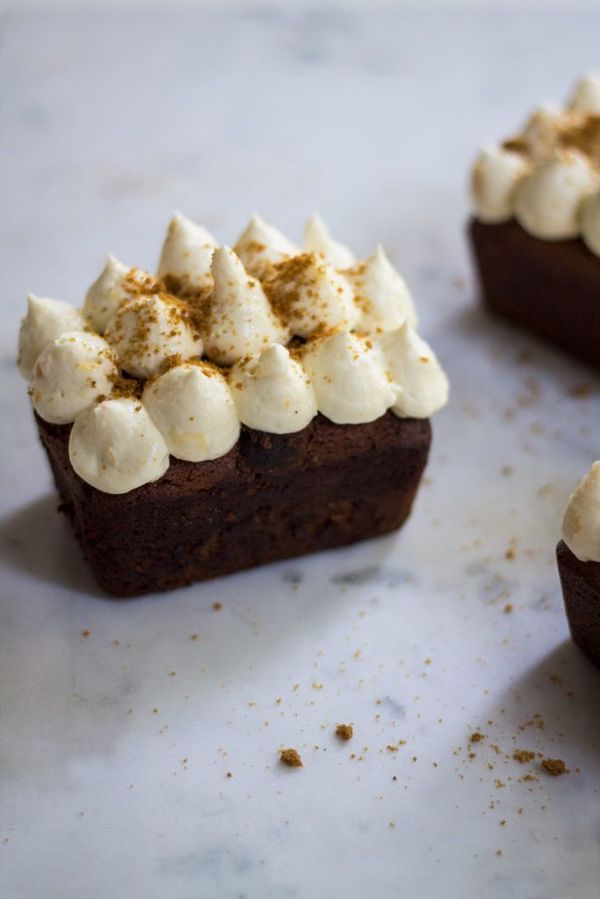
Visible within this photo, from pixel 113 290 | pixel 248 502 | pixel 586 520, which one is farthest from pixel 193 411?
pixel 586 520

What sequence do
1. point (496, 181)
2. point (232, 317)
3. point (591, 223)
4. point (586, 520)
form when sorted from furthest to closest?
point (496, 181) < point (591, 223) < point (232, 317) < point (586, 520)

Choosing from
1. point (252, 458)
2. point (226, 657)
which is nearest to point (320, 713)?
point (226, 657)

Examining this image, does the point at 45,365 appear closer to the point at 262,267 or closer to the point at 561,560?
the point at 262,267

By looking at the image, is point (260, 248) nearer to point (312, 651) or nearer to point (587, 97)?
point (312, 651)

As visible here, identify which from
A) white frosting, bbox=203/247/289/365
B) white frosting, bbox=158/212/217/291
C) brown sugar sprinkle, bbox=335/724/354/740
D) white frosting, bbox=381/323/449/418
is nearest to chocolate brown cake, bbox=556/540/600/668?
white frosting, bbox=381/323/449/418

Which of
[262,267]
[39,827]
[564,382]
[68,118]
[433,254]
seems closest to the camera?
[39,827]

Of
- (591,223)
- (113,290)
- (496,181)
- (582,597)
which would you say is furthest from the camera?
(496,181)

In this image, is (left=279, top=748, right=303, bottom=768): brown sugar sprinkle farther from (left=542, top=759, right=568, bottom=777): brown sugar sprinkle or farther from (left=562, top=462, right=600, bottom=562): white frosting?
(left=562, top=462, right=600, bottom=562): white frosting
